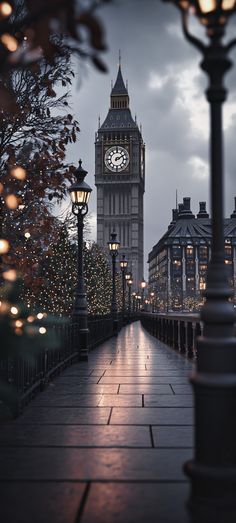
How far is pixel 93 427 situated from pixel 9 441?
1091 mm

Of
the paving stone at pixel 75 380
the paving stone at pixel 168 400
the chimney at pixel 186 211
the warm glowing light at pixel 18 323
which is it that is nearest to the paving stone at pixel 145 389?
the paving stone at pixel 168 400

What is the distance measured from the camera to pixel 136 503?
414cm

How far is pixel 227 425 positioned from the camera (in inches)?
160

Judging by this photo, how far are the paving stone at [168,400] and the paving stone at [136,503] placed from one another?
12.5ft

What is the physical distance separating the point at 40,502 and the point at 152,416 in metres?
3.49

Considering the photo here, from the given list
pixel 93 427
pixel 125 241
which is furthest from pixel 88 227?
pixel 125 241

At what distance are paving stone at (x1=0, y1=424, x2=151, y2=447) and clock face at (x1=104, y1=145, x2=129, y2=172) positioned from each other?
535 ft

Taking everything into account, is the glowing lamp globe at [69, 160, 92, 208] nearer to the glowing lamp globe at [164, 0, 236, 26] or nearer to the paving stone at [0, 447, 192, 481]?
the paving stone at [0, 447, 192, 481]

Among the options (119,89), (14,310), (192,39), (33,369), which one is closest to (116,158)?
(119,89)

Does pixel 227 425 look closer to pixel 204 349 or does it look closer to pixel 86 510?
pixel 204 349

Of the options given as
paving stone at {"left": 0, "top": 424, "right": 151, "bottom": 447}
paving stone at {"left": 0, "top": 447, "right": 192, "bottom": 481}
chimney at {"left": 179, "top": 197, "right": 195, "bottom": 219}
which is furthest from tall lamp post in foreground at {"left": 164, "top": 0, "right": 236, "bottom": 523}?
chimney at {"left": 179, "top": 197, "right": 195, "bottom": 219}

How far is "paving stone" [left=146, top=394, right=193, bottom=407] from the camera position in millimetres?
8383

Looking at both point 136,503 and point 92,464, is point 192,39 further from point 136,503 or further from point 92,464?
point 92,464

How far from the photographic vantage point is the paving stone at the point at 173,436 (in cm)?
598
